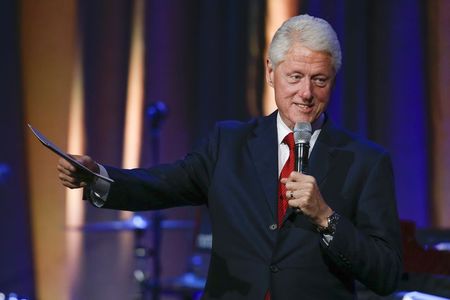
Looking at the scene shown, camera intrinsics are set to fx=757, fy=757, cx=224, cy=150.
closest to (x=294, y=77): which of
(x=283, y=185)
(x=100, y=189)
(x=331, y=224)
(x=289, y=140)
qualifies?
(x=289, y=140)

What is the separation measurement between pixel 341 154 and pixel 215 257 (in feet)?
1.32

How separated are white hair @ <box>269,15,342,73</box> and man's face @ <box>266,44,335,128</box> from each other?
13mm

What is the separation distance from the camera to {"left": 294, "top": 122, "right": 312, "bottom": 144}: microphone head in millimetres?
1693

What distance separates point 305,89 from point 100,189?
0.56 m

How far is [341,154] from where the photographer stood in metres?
1.87

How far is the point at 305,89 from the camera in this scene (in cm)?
185

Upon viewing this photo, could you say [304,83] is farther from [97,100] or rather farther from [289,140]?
[97,100]

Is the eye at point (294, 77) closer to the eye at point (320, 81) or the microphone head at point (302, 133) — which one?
the eye at point (320, 81)

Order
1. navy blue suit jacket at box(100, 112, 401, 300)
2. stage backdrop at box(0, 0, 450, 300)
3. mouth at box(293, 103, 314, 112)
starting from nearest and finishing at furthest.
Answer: navy blue suit jacket at box(100, 112, 401, 300) < mouth at box(293, 103, 314, 112) < stage backdrop at box(0, 0, 450, 300)

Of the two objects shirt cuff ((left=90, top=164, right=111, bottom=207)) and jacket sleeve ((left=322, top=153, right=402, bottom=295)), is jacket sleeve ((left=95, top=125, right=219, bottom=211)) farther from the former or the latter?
jacket sleeve ((left=322, top=153, right=402, bottom=295))

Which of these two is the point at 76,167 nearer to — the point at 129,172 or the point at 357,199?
the point at 129,172

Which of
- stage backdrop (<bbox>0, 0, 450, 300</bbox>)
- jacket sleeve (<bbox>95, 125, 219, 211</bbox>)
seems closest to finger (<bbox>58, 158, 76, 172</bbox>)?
jacket sleeve (<bbox>95, 125, 219, 211</bbox>)

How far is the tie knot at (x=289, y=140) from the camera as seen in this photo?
1889 millimetres

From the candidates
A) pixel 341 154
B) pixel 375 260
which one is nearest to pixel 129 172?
pixel 341 154
